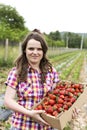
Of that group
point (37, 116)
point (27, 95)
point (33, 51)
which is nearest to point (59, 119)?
point (37, 116)

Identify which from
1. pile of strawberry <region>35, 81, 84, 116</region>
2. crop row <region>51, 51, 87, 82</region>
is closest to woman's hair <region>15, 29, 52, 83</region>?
pile of strawberry <region>35, 81, 84, 116</region>

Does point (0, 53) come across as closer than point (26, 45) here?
No

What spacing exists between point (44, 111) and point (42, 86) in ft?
0.85

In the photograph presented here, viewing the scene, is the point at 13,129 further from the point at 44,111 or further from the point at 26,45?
the point at 26,45

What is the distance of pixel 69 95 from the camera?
2775mm

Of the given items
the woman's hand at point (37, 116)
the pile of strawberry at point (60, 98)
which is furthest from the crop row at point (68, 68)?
the woman's hand at point (37, 116)

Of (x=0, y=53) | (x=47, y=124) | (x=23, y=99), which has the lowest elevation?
(x=0, y=53)

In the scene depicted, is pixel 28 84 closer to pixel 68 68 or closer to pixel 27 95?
pixel 27 95

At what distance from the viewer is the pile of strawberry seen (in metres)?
2.48

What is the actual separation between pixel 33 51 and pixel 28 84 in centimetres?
28

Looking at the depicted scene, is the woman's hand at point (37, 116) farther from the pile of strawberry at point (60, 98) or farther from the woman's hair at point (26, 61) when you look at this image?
the woman's hair at point (26, 61)

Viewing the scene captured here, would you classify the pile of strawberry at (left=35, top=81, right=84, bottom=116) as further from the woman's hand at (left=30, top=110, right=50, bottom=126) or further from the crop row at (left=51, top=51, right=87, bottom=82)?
the crop row at (left=51, top=51, right=87, bottom=82)

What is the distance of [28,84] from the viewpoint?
243 cm

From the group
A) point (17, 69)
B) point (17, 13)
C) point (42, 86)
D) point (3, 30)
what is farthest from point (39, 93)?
point (17, 13)
